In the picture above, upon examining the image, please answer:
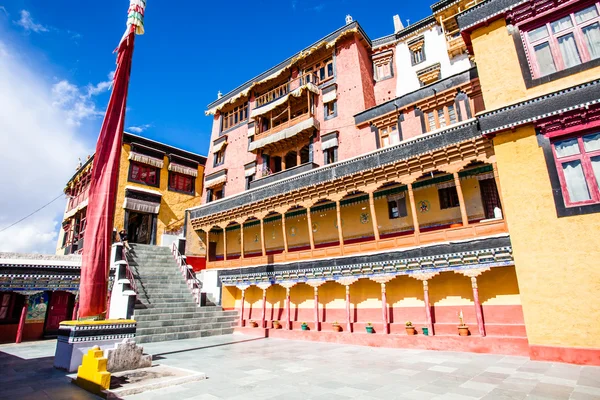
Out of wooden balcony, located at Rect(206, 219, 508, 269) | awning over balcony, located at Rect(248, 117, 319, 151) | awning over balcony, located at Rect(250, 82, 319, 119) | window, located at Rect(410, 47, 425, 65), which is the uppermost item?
window, located at Rect(410, 47, 425, 65)

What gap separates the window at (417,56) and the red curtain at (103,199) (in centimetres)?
1529

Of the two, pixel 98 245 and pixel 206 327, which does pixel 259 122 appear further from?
pixel 98 245

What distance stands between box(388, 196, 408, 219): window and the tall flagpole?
11.7 metres

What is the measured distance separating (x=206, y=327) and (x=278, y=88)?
1564 cm

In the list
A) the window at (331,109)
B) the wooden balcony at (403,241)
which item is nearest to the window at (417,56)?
the window at (331,109)

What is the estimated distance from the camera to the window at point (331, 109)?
65.2 feet

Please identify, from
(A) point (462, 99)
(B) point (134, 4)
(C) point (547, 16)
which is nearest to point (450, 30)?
(A) point (462, 99)

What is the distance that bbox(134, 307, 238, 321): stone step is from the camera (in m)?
14.1

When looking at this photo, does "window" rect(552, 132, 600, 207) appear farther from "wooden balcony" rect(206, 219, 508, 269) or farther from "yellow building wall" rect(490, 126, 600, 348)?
"wooden balcony" rect(206, 219, 508, 269)

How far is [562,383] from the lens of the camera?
6457mm

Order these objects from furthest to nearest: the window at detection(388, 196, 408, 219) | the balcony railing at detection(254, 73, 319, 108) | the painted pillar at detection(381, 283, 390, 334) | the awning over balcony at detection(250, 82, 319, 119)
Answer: the balcony railing at detection(254, 73, 319, 108) < the awning over balcony at detection(250, 82, 319, 119) < the window at detection(388, 196, 408, 219) < the painted pillar at detection(381, 283, 390, 334)

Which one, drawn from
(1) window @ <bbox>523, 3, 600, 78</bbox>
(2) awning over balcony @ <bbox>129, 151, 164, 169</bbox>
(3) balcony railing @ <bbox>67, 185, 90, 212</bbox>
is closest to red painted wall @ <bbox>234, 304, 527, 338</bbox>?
(1) window @ <bbox>523, 3, 600, 78</bbox>

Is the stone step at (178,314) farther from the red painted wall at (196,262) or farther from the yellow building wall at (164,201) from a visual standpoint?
the yellow building wall at (164,201)

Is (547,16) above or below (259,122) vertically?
below
